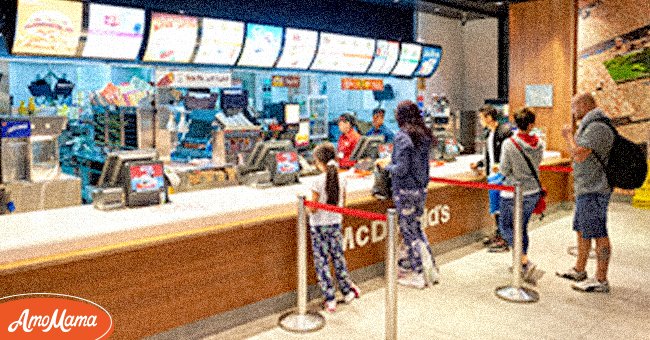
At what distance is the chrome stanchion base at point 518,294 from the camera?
172 inches

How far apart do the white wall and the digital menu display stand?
6662 mm

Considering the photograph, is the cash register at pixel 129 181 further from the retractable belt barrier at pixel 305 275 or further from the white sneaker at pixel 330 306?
the white sneaker at pixel 330 306

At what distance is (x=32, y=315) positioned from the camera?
2.71 metres

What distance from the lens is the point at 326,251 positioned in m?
4.07

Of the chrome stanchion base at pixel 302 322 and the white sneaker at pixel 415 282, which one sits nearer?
the chrome stanchion base at pixel 302 322

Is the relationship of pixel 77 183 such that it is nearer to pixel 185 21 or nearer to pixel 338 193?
pixel 185 21

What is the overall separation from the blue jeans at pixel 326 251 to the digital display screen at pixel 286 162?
74 centimetres

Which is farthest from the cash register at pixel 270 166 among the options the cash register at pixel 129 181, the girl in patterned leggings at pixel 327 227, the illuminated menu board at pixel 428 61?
the illuminated menu board at pixel 428 61

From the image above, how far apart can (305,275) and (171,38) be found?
8.95 ft

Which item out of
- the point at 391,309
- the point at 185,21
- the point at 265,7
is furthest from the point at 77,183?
the point at 265,7

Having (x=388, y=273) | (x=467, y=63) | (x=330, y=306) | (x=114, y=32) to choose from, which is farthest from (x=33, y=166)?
(x=467, y=63)

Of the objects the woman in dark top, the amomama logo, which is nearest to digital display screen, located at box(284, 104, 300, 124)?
the woman in dark top

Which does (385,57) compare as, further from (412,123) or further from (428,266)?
(428,266)

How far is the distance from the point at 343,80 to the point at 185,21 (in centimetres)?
274
